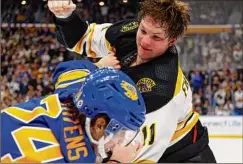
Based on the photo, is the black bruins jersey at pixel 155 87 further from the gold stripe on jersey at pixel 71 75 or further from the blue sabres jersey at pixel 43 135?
the blue sabres jersey at pixel 43 135

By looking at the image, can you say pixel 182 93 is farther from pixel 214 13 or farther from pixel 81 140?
pixel 214 13

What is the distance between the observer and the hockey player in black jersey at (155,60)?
1.25m

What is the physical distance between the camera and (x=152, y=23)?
1288 mm

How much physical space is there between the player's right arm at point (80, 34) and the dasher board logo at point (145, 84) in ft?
0.80

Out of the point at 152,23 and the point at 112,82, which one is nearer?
Result: the point at 112,82

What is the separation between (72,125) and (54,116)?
0.03m

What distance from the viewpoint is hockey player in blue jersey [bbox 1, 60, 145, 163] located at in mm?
752

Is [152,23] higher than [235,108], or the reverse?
[152,23]

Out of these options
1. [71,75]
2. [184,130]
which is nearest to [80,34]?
[184,130]

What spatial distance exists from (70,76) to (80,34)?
590mm

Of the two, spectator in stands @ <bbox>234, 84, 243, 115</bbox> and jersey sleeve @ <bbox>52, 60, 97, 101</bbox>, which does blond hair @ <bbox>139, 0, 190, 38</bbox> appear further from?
spectator in stands @ <bbox>234, 84, 243, 115</bbox>

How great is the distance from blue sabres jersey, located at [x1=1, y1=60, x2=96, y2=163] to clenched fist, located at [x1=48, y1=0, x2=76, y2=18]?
1.99ft

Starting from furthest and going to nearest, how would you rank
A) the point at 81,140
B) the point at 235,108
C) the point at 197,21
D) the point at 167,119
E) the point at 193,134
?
the point at 197,21
the point at 235,108
the point at 193,134
the point at 167,119
the point at 81,140

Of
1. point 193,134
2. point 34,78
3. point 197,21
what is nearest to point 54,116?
point 193,134
